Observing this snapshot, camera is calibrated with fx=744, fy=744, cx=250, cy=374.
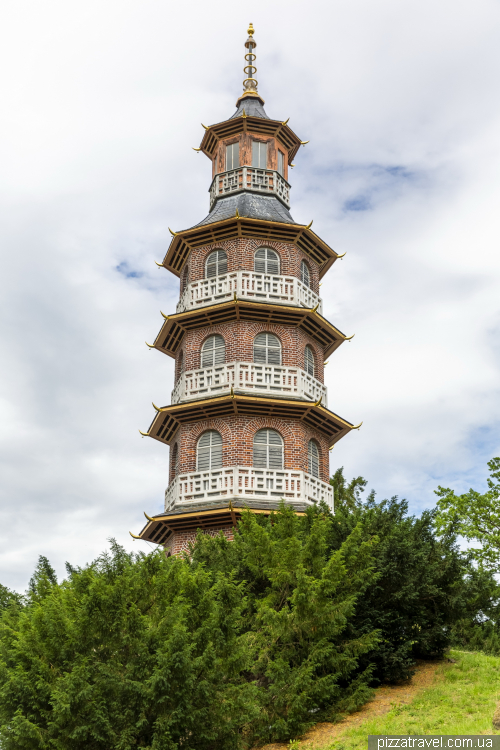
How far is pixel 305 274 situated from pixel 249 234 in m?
2.86

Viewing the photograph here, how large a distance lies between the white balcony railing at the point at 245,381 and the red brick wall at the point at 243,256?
4.40 meters

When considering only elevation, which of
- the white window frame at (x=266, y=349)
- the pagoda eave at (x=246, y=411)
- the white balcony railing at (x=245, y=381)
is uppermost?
the white window frame at (x=266, y=349)

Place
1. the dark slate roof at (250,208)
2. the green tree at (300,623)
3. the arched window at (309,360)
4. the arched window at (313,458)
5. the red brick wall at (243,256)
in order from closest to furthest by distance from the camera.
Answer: the green tree at (300,623), the arched window at (313,458), the arched window at (309,360), the red brick wall at (243,256), the dark slate roof at (250,208)

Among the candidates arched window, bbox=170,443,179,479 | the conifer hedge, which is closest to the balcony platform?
arched window, bbox=170,443,179,479

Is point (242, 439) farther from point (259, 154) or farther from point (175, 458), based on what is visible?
point (259, 154)

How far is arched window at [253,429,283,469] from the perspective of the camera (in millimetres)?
25141

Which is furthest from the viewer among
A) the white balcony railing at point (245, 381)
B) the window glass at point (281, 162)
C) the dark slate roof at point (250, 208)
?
the window glass at point (281, 162)

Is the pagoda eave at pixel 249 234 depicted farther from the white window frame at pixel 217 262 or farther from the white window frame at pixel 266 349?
the white window frame at pixel 266 349

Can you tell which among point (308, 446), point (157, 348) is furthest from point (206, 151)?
point (308, 446)

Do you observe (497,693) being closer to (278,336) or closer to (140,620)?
(140,620)

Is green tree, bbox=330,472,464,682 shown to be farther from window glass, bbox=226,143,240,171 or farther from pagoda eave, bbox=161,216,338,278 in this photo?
window glass, bbox=226,143,240,171

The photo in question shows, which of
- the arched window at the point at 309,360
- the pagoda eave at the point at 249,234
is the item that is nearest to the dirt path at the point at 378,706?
the arched window at the point at 309,360

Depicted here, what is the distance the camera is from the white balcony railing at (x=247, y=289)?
27422mm

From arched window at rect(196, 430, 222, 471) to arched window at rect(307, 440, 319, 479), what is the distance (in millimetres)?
3314
